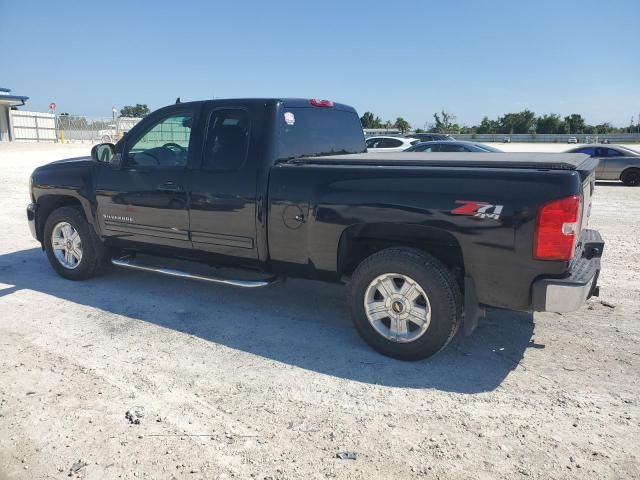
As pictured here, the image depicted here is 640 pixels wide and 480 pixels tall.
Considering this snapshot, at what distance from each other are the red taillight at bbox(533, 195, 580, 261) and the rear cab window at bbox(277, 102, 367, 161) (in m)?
2.20

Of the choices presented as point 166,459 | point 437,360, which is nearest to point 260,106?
point 437,360

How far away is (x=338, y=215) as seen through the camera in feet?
13.0

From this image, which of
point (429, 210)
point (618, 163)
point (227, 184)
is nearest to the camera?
point (429, 210)

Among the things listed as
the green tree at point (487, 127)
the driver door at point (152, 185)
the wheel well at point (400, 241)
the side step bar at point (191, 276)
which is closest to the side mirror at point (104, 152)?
the driver door at point (152, 185)

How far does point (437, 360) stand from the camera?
394 centimetres

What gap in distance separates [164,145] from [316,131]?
58.7 inches

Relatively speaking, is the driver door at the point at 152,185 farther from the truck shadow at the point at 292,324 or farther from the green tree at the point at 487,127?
the green tree at the point at 487,127

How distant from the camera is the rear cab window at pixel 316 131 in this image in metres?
4.57

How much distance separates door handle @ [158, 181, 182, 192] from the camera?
4.81 metres

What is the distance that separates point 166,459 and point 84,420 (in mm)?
696

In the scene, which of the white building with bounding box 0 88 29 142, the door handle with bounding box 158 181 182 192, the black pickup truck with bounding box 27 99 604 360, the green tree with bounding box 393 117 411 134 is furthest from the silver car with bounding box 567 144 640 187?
the green tree with bounding box 393 117 411 134

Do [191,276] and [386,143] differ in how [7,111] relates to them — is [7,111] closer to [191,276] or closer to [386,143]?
[386,143]

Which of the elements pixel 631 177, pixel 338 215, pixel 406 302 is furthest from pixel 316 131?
pixel 631 177

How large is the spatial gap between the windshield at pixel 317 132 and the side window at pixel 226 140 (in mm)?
339
